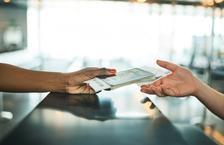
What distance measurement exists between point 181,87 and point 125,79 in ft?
0.65

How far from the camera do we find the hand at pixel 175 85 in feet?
3.04

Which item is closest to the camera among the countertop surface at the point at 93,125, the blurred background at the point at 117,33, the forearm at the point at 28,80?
the countertop surface at the point at 93,125

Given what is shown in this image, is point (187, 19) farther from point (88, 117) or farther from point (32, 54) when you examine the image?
point (88, 117)

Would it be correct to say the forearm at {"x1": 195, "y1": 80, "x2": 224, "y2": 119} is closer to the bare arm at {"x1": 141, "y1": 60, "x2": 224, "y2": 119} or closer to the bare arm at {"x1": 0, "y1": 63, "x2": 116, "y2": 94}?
the bare arm at {"x1": 141, "y1": 60, "x2": 224, "y2": 119}

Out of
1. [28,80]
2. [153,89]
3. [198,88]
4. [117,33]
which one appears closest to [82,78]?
[28,80]

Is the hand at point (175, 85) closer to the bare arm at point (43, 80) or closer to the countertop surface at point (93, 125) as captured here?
the countertop surface at point (93, 125)

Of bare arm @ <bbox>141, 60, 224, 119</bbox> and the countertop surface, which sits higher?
bare arm @ <bbox>141, 60, 224, 119</bbox>

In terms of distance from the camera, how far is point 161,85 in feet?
3.08

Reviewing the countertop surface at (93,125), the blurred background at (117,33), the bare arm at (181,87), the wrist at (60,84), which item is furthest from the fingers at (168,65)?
the blurred background at (117,33)

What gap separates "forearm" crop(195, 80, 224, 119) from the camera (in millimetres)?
989

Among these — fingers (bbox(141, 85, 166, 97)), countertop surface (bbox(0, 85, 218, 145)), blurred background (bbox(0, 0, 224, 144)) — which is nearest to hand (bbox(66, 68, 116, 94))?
countertop surface (bbox(0, 85, 218, 145))

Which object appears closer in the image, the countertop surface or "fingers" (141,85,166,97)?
the countertop surface

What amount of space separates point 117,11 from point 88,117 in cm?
574

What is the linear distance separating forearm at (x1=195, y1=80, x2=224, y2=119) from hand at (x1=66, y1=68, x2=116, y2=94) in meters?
0.35
